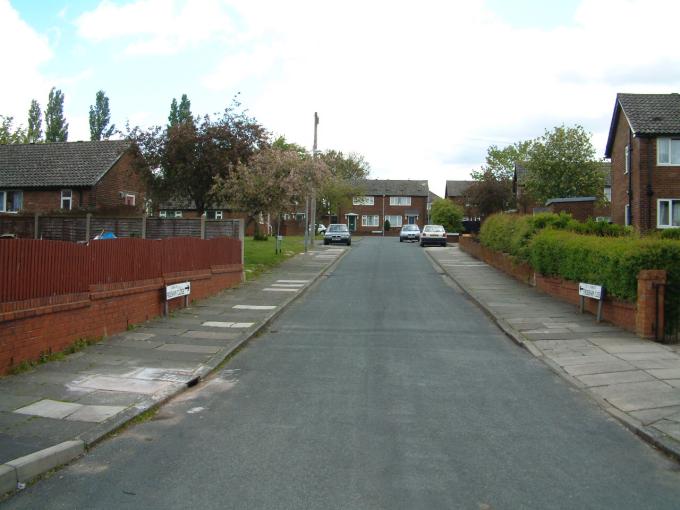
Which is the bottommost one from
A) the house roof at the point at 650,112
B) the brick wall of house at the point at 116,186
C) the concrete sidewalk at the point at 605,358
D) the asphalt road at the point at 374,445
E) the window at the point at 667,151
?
the asphalt road at the point at 374,445

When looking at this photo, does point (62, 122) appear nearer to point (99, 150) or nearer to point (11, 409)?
point (99, 150)

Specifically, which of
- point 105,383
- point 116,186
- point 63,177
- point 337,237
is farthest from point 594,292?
point 337,237

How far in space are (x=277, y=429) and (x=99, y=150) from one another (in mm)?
35693

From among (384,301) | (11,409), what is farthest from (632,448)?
(384,301)

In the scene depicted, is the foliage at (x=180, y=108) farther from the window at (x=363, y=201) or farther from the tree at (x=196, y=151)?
the tree at (x=196, y=151)

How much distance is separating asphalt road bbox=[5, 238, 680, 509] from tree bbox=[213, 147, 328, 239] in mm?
15312

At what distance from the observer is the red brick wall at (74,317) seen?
28.1ft

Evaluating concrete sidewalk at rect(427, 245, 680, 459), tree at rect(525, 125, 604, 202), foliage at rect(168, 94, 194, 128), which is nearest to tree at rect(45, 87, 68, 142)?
foliage at rect(168, 94, 194, 128)

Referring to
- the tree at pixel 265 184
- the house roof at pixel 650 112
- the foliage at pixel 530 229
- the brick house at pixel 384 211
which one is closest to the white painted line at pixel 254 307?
the foliage at pixel 530 229

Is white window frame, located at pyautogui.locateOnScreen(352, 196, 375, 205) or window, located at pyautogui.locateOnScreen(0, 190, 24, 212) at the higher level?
white window frame, located at pyautogui.locateOnScreen(352, 196, 375, 205)

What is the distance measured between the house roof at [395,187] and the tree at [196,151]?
179 ft

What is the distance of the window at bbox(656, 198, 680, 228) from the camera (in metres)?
30.7

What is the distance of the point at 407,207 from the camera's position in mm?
83500

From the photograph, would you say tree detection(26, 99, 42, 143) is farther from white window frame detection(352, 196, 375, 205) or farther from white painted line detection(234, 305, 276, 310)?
white painted line detection(234, 305, 276, 310)
